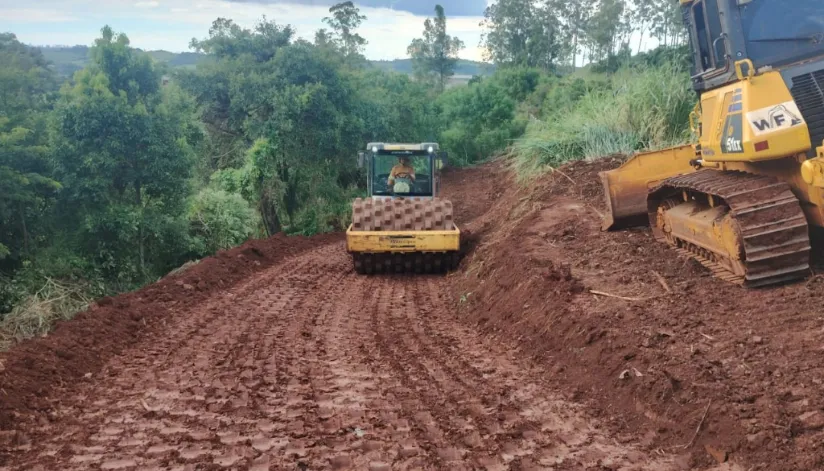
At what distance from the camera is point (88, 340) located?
7.64 meters

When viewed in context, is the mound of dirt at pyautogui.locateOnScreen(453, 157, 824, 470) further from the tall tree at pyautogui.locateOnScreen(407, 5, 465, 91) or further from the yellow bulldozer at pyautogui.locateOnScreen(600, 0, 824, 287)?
the tall tree at pyautogui.locateOnScreen(407, 5, 465, 91)

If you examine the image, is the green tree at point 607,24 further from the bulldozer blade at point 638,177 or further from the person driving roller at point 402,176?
the bulldozer blade at point 638,177

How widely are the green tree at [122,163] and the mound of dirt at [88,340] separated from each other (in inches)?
118

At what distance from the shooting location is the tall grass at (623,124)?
576 inches

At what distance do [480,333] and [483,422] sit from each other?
3272 mm

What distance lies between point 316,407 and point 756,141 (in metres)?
4.43

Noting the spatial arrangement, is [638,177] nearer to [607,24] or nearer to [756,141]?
[756,141]

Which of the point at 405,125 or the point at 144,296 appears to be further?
the point at 405,125

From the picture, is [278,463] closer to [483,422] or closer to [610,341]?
[483,422]

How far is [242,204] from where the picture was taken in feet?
68.5

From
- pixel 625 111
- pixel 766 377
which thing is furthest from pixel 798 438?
pixel 625 111

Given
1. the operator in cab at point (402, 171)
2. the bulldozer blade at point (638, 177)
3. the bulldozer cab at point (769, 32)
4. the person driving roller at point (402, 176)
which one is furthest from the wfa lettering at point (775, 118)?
the operator in cab at point (402, 171)

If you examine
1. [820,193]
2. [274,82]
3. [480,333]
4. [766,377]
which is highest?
[274,82]

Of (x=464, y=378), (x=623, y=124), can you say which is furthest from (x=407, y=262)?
(x=464, y=378)
